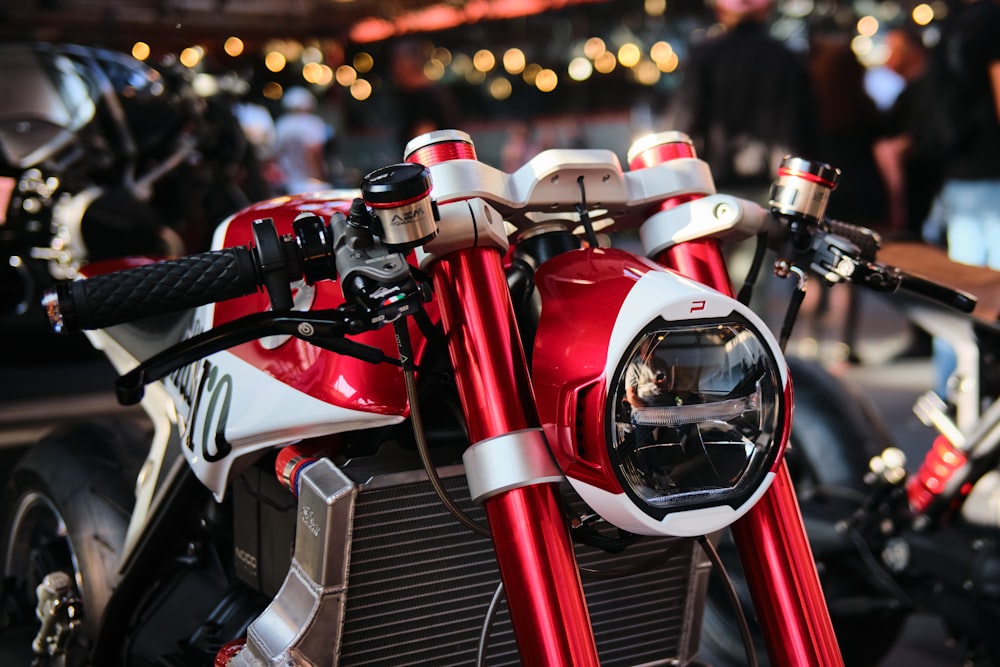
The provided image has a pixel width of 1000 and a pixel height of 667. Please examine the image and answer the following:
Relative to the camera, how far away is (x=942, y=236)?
19.3 feet

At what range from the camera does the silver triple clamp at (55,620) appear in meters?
1.67

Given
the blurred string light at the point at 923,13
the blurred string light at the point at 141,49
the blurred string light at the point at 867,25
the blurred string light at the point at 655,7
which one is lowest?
A: the blurred string light at the point at 867,25

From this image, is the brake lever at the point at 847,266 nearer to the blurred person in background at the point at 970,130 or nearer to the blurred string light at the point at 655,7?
the blurred person in background at the point at 970,130

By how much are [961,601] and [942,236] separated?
429 centimetres

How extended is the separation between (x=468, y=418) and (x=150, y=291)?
1.18ft

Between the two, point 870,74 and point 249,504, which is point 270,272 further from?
point 870,74

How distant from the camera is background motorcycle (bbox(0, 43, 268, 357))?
10.5 feet

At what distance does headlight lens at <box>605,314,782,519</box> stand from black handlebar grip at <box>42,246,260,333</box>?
42cm

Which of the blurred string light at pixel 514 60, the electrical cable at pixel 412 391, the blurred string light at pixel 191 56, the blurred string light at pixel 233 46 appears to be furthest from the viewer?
the blurred string light at pixel 514 60

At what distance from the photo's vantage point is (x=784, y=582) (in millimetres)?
1136

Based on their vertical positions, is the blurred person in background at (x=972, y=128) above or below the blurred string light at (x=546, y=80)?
above

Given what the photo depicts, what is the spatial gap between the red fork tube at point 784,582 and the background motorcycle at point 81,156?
2455 millimetres

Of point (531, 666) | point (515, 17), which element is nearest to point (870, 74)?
point (531, 666)

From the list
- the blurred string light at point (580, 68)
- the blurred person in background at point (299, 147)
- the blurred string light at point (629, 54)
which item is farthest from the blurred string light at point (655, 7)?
the blurred person in background at point (299, 147)
